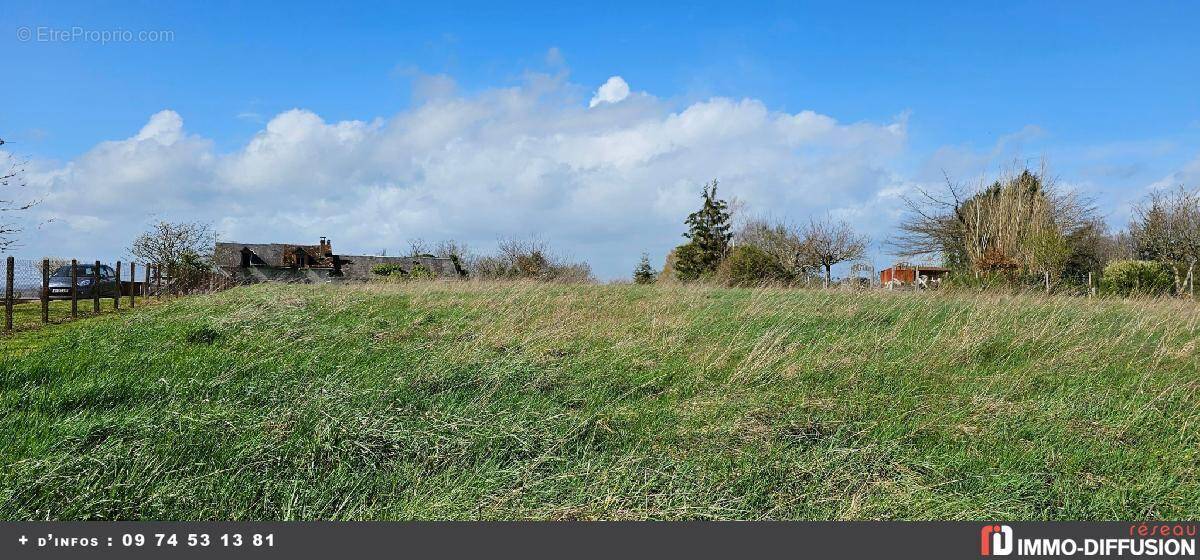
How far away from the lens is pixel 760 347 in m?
7.11

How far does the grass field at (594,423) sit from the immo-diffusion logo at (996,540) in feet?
0.54

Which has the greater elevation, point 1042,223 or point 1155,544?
point 1042,223

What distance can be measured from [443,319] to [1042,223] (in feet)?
69.5

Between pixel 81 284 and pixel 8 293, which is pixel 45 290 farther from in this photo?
pixel 81 284

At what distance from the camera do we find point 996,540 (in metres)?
3.31

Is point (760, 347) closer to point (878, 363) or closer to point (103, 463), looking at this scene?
point (878, 363)

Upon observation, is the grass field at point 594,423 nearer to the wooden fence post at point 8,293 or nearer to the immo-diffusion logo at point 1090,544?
the immo-diffusion logo at point 1090,544

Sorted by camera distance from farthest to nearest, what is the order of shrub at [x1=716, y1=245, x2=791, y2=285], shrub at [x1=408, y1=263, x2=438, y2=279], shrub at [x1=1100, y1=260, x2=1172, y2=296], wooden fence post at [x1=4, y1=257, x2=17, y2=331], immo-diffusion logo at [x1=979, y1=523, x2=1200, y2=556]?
shrub at [x1=716, y1=245, x2=791, y2=285]
shrub at [x1=408, y1=263, x2=438, y2=279]
shrub at [x1=1100, y1=260, x2=1172, y2=296]
wooden fence post at [x1=4, y1=257, x2=17, y2=331]
immo-diffusion logo at [x1=979, y1=523, x2=1200, y2=556]

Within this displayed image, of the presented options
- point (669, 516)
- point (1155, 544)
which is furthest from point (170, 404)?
point (1155, 544)

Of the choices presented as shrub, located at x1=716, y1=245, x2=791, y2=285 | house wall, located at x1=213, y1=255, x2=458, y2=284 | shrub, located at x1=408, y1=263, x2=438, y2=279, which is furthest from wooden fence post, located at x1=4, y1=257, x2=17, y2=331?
house wall, located at x1=213, y1=255, x2=458, y2=284

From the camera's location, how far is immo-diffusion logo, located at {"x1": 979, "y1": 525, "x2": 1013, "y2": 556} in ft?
10.7

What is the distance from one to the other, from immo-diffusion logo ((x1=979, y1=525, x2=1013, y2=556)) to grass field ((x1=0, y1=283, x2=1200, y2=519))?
0.54 ft

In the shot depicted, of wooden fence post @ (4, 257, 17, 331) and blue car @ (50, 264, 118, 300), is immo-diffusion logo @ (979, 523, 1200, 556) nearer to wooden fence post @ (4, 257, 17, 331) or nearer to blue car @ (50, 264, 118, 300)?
wooden fence post @ (4, 257, 17, 331)

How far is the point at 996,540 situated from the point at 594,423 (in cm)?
244
